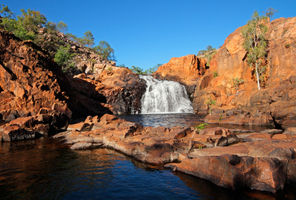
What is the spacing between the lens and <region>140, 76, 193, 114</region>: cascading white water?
1841 inches

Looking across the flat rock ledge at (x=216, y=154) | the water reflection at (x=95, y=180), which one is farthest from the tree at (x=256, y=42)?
the water reflection at (x=95, y=180)

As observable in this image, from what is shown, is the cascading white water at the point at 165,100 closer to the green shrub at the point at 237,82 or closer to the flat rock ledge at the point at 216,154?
the green shrub at the point at 237,82

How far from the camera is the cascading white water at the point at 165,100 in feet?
153

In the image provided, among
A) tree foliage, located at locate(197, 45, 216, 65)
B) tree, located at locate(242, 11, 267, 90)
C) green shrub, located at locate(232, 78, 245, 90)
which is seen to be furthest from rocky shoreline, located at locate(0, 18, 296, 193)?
tree foliage, located at locate(197, 45, 216, 65)

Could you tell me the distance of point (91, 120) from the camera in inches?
819

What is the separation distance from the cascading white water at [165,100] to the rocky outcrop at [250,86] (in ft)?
15.1

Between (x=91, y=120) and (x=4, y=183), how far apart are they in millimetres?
13290

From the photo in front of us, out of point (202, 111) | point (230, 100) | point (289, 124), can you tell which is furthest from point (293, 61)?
point (202, 111)

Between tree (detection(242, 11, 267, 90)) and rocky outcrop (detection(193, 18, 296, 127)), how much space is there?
1.26 metres

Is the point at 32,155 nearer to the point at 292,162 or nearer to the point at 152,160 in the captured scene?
the point at 152,160

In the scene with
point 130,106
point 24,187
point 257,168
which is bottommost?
point 24,187

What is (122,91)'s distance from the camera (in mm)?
48406

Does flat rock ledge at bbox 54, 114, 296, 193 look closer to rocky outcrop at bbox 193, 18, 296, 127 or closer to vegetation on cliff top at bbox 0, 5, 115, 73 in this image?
rocky outcrop at bbox 193, 18, 296, 127

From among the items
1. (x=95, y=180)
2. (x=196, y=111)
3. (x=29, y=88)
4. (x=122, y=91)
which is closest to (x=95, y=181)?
(x=95, y=180)
